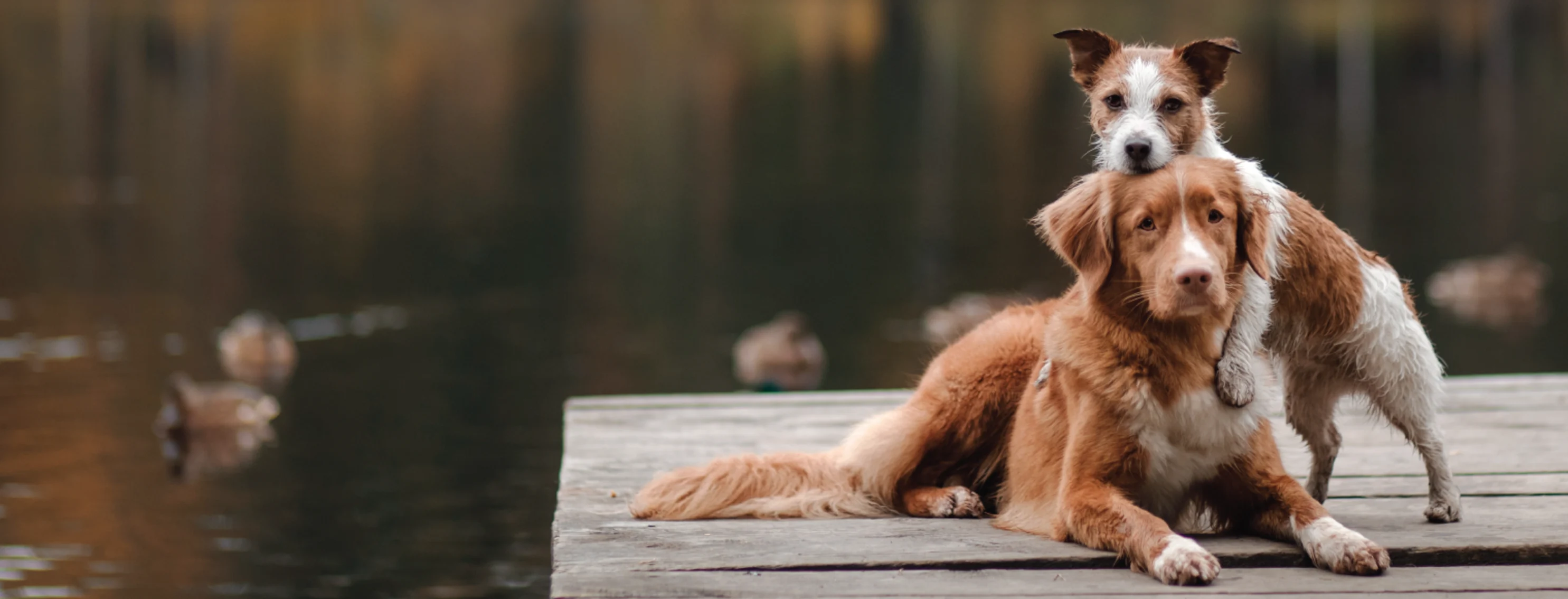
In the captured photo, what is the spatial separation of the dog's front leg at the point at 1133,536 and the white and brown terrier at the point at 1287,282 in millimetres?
352

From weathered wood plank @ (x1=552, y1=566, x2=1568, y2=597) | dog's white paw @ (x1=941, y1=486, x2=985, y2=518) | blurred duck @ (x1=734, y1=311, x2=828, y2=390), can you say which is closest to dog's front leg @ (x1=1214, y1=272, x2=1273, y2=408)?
weathered wood plank @ (x1=552, y1=566, x2=1568, y2=597)

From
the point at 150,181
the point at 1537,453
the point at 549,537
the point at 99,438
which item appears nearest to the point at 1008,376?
the point at 1537,453

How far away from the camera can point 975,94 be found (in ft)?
174

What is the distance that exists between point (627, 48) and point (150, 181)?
35.3m

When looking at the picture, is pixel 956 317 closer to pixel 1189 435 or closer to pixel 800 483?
→ pixel 800 483

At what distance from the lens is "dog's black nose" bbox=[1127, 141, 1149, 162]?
4.05 meters

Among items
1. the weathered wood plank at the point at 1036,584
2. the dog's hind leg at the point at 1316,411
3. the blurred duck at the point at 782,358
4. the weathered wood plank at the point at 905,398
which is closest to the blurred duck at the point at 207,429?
the blurred duck at the point at 782,358

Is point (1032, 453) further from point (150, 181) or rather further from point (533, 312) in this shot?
point (150, 181)

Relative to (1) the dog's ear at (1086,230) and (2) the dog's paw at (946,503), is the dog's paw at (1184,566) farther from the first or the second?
(2) the dog's paw at (946,503)

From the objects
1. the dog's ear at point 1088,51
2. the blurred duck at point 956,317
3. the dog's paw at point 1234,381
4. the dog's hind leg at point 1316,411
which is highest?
the dog's ear at point 1088,51

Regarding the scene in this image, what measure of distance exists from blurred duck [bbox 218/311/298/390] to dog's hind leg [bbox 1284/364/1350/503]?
42.8ft

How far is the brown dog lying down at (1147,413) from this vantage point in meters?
3.95

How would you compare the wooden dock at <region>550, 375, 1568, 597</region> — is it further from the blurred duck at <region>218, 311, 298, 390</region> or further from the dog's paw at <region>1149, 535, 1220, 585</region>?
the blurred duck at <region>218, 311, 298, 390</region>

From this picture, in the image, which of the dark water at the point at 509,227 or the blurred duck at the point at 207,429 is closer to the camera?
the dark water at the point at 509,227
